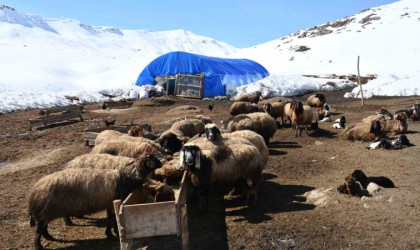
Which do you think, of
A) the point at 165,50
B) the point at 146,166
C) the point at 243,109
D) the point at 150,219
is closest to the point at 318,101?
the point at 243,109

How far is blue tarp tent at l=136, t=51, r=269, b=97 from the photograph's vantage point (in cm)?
3634

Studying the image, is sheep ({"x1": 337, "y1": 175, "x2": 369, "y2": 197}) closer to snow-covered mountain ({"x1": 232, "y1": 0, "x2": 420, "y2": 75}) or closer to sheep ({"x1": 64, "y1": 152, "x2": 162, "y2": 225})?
sheep ({"x1": 64, "y1": 152, "x2": 162, "y2": 225})

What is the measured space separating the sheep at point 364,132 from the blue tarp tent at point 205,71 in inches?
837

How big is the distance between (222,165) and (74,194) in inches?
120

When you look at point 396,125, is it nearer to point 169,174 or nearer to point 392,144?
point 392,144

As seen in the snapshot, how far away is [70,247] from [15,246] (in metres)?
0.98

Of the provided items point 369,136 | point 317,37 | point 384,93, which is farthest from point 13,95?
point 317,37

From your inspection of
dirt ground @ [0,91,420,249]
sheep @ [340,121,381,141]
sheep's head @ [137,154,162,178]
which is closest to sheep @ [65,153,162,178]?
sheep's head @ [137,154,162,178]

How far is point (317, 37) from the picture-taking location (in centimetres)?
9050

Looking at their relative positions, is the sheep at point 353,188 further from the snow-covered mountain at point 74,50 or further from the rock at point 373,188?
the snow-covered mountain at point 74,50

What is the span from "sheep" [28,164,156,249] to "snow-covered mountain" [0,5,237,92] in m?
36.6

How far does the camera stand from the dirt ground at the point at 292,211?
6730 millimetres

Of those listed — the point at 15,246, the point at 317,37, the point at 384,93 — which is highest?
the point at 317,37

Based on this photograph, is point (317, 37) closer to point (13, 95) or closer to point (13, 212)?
point (13, 95)
